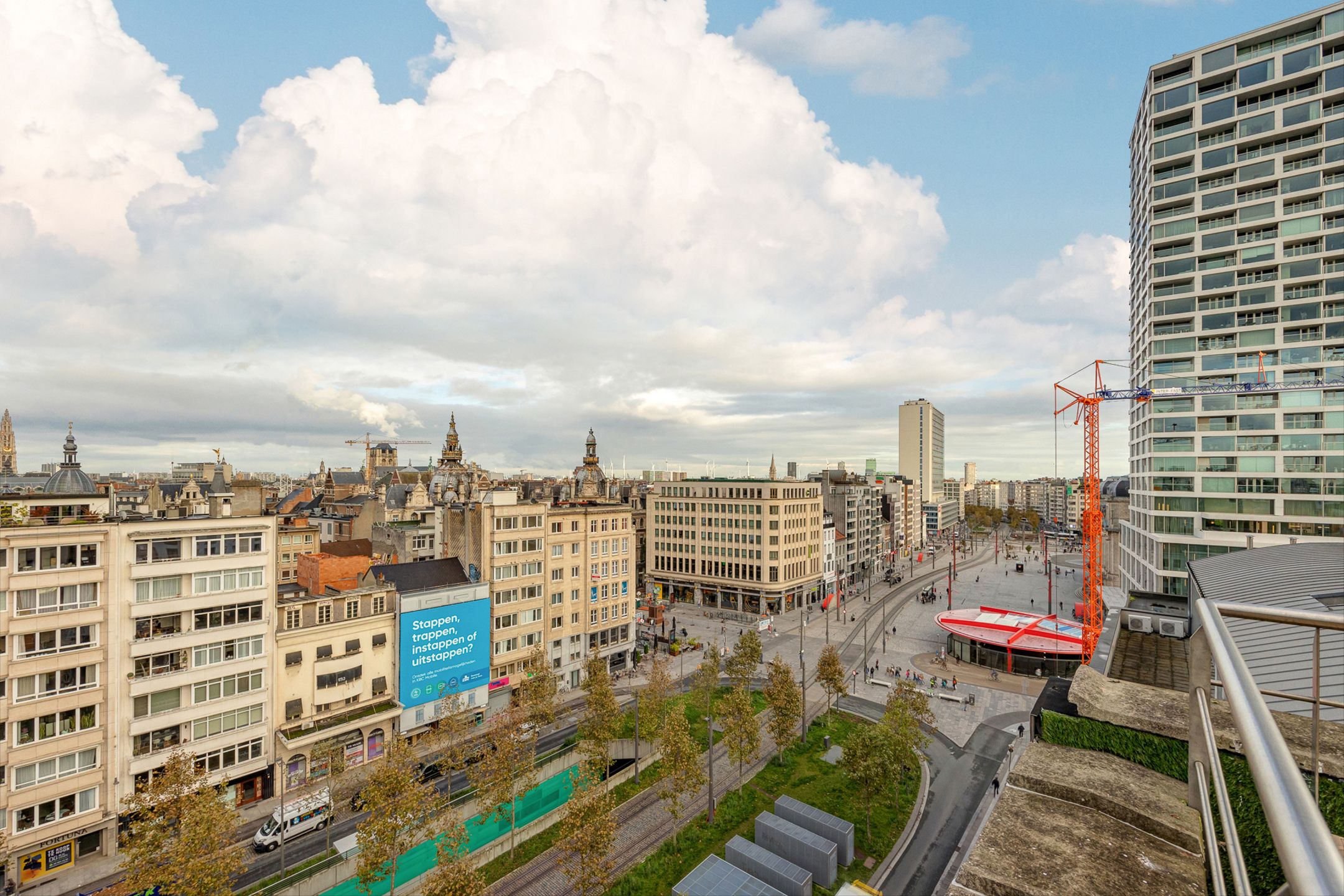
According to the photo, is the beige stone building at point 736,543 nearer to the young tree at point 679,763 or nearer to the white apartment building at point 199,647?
the young tree at point 679,763

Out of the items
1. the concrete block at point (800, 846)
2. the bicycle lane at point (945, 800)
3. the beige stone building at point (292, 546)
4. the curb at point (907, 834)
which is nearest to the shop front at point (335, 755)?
the concrete block at point (800, 846)

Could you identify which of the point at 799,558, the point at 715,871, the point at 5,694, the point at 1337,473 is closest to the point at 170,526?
the point at 5,694

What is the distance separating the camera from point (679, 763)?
3553 cm

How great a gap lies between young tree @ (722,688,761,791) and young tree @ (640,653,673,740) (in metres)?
5.70

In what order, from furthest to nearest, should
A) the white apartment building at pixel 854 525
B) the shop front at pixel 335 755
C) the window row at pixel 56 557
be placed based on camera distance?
the white apartment building at pixel 854 525
the shop front at pixel 335 755
the window row at pixel 56 557

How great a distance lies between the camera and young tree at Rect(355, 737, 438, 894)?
28.3 meters

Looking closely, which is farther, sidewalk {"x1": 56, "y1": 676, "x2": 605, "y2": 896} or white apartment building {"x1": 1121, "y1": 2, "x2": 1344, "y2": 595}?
white apartment building {"x1": 1121, "y1": 2, "x2": 1344, "y2": 595}

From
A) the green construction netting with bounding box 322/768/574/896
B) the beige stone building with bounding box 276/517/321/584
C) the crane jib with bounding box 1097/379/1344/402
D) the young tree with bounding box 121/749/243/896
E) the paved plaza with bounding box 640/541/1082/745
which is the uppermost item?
the crane jib with bounding box 1097/379/1344/402

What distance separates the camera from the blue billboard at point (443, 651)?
48.2 meters

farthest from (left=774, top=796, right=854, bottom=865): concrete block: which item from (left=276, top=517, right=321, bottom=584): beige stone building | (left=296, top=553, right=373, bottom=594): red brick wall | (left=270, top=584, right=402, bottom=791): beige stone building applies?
(left=276, top=517, right=321, bottom=584): beige stone building

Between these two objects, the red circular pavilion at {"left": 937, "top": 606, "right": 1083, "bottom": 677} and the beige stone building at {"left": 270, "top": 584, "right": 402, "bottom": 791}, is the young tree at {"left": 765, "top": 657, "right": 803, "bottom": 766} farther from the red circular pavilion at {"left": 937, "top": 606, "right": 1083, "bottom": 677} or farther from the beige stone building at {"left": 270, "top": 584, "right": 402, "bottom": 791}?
the red circular pavilion at {"left": 937, "top": 606, "right": 1083, "bottom": 677}

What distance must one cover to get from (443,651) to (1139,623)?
49.3 m

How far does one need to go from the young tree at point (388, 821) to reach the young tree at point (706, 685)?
24049 millimetres

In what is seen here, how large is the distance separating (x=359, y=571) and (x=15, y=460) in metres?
140
